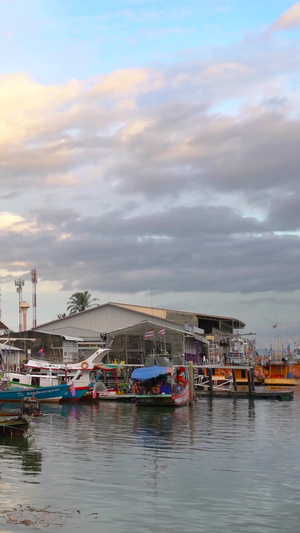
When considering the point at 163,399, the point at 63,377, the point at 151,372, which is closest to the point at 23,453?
the point at 163,399

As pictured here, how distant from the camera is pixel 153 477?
2373cm

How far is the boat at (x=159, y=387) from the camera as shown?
51.0m

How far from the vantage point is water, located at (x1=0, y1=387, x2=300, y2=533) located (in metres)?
18.0

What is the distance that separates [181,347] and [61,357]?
12.7 metres

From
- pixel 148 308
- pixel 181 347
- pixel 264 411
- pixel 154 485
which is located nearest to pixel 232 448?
pixel 154 485

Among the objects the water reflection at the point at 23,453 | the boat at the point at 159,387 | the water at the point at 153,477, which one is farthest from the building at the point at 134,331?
the water reflection at the point at 23,453

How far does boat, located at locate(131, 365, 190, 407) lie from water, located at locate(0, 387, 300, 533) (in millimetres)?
9230

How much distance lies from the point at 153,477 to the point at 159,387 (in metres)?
29.2

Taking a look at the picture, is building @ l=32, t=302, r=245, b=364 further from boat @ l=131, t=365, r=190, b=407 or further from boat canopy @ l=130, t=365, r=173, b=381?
boat canopy @ l=130, t=365, r=173, b=381

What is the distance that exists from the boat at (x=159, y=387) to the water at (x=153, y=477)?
9.23 metres

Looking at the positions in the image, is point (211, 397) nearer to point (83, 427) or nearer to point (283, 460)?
point (83, 427)

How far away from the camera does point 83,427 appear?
38906 millimetres

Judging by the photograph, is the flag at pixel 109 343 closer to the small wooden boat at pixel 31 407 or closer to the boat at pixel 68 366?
the boat at pixel 68 366

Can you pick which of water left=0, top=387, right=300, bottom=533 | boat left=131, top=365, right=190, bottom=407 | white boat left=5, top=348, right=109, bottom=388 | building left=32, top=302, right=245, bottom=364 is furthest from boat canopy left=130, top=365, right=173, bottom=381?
building left=32, top=302, right=245, bottom=364
